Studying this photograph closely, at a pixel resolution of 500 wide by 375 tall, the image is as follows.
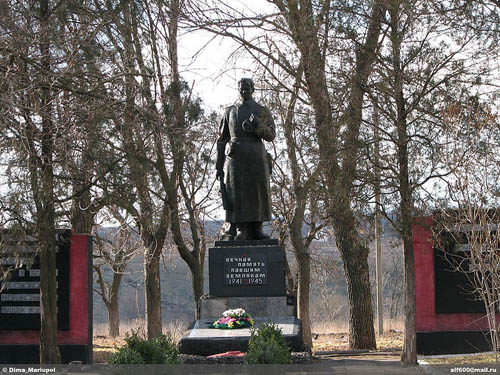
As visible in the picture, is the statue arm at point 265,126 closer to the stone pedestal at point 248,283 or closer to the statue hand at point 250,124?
the statue hand at point 250,124

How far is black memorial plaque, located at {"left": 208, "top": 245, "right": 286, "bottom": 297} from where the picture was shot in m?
13.0

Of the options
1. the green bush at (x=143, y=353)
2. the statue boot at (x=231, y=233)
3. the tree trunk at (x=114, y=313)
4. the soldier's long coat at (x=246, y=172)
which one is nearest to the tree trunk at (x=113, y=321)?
the tree trunk at (x=114, y=313)

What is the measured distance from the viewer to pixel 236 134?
13656 mm

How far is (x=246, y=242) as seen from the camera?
43.9ft

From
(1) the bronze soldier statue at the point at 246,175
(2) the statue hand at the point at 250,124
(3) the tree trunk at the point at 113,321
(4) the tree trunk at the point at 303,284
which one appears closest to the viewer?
(2) the statue hand at the point at 250,124

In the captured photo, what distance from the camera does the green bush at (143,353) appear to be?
8406mm

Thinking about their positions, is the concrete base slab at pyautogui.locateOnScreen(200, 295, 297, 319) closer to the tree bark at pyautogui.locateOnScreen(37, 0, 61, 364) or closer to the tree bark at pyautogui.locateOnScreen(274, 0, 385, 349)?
the tree bark at pyautogui.locateOnScreen(274, 0, 385, 349)

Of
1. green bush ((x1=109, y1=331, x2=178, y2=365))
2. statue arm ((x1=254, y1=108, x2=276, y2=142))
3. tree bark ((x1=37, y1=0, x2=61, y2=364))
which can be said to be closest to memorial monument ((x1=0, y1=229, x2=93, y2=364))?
tree bark ((x1=37, y1=0, x2=61, y2=364))

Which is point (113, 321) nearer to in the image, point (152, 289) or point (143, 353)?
point (152, 289)

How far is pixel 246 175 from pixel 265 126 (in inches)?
37.1

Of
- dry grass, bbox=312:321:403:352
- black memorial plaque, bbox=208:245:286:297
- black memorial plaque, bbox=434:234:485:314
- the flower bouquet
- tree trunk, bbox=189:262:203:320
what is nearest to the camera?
the flower bouquet

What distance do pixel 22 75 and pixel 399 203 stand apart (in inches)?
249

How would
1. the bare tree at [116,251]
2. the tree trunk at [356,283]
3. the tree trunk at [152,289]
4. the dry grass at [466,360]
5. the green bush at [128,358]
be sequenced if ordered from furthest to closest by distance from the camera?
the bare tree at [116,251]
the tree trunk at [152,289]
the tree trunk at [356,283]
the dry grass at [466,360]
the green bush at [128,358]

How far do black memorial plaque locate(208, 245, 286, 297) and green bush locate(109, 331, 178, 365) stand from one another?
13.5ft
